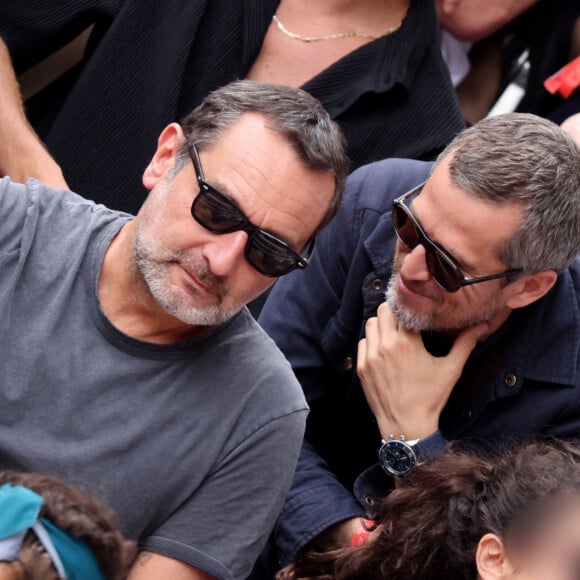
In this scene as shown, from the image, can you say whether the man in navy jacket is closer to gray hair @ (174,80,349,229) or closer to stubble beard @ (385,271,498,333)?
stubble beard @ (385,271,498,333)

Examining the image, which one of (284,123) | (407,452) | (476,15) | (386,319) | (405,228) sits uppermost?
(284,123)

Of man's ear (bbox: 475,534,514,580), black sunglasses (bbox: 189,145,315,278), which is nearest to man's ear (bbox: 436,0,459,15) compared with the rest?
black sunglasses (bbox: 189,145,315,278)

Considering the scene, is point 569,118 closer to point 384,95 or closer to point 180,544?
point 384,95

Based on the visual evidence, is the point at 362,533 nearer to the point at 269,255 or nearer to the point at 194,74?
the point at 269,255

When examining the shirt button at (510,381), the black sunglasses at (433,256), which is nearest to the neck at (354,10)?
the black sunglasses at (433,256)

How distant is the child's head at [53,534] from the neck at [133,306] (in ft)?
1.58

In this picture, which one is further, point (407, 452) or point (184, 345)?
point (407, 452)

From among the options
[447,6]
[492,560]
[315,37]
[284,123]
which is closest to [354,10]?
[315,37]

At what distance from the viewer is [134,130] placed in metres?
2.99

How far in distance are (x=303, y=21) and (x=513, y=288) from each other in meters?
1.08

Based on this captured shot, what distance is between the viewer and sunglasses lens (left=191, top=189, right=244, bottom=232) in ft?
6.63

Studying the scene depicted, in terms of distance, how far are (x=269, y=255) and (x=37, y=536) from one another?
0.71 meters

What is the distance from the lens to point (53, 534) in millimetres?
1578

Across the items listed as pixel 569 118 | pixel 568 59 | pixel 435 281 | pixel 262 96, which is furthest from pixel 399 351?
pixel 568 59
